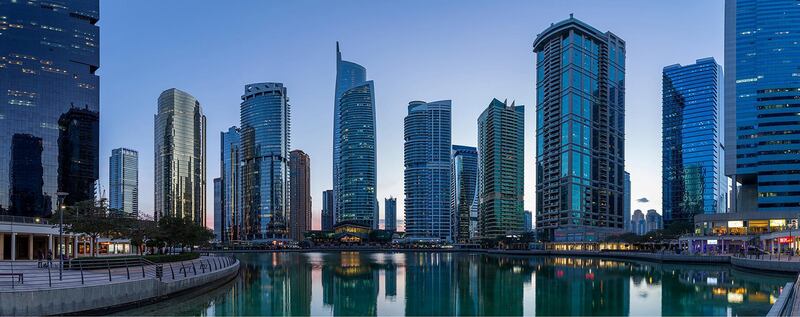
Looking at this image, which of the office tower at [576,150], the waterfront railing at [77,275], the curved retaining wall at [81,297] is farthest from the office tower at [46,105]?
the office tower at [576,150]

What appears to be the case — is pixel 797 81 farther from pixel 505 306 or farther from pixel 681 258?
A: pixel 505 306

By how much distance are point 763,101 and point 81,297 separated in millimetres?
143963

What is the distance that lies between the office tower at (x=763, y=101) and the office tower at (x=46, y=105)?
150 meters

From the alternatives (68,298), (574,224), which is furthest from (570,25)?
(68,298)

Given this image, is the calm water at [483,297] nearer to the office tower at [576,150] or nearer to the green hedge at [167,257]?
the green hedge at [167,257]

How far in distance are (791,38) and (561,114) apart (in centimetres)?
7413

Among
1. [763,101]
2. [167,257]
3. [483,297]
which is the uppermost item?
[763,101]

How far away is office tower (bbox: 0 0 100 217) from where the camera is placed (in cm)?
11556

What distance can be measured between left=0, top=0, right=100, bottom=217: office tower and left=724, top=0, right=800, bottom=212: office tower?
15012cm

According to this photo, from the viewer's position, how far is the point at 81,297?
78.5 ft

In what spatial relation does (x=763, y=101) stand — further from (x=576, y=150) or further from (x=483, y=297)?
(x=483, y=297)

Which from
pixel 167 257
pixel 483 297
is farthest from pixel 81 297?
pixel 167 257

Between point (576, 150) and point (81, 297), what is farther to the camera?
point (576, 150)

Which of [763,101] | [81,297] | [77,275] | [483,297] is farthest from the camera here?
[763,101]
